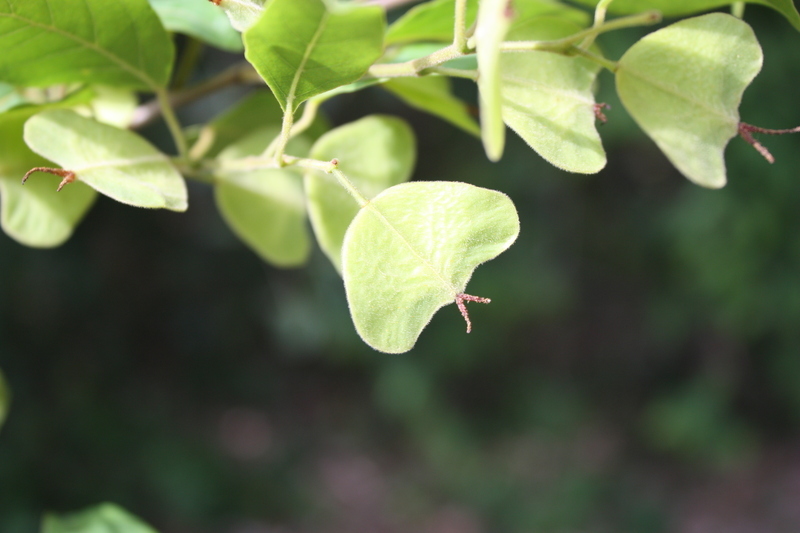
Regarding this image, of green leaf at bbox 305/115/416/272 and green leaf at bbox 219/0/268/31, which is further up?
green leaf at bbox 219/0/268/31

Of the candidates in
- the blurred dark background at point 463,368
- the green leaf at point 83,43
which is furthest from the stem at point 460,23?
the blurred dark background at point 463,368

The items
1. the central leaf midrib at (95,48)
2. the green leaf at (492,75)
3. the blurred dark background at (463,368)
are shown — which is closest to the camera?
the green leaf at (492,75)

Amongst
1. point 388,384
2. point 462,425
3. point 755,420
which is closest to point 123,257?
point 388,384

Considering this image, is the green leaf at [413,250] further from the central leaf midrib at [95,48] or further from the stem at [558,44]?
the central leaf midrib at [95,48]

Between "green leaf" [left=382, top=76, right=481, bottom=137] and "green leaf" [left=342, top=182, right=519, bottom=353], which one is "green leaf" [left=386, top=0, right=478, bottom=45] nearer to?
"green leaf" [left=382, top=76, right=481, bottom=137]

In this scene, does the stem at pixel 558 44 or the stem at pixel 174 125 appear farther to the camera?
the stem at pixel 174 125

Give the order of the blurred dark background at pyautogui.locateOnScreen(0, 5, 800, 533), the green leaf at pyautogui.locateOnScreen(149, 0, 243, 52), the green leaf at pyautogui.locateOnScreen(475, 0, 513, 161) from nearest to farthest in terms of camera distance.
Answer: the green leaf at pyautogui.locateOnScreen(475, 0, 513, 161) → the green leaf at pyautogui.locateOnScreen(149, 0, 243, 52) → the blurred dark background at pyautogui.locateOnScreen(0, 5, 800, 533)

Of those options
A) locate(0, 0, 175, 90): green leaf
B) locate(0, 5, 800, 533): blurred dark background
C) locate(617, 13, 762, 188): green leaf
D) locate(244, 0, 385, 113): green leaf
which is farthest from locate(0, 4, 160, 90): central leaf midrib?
locate(0, 5, 800, 533): blurred dark background
